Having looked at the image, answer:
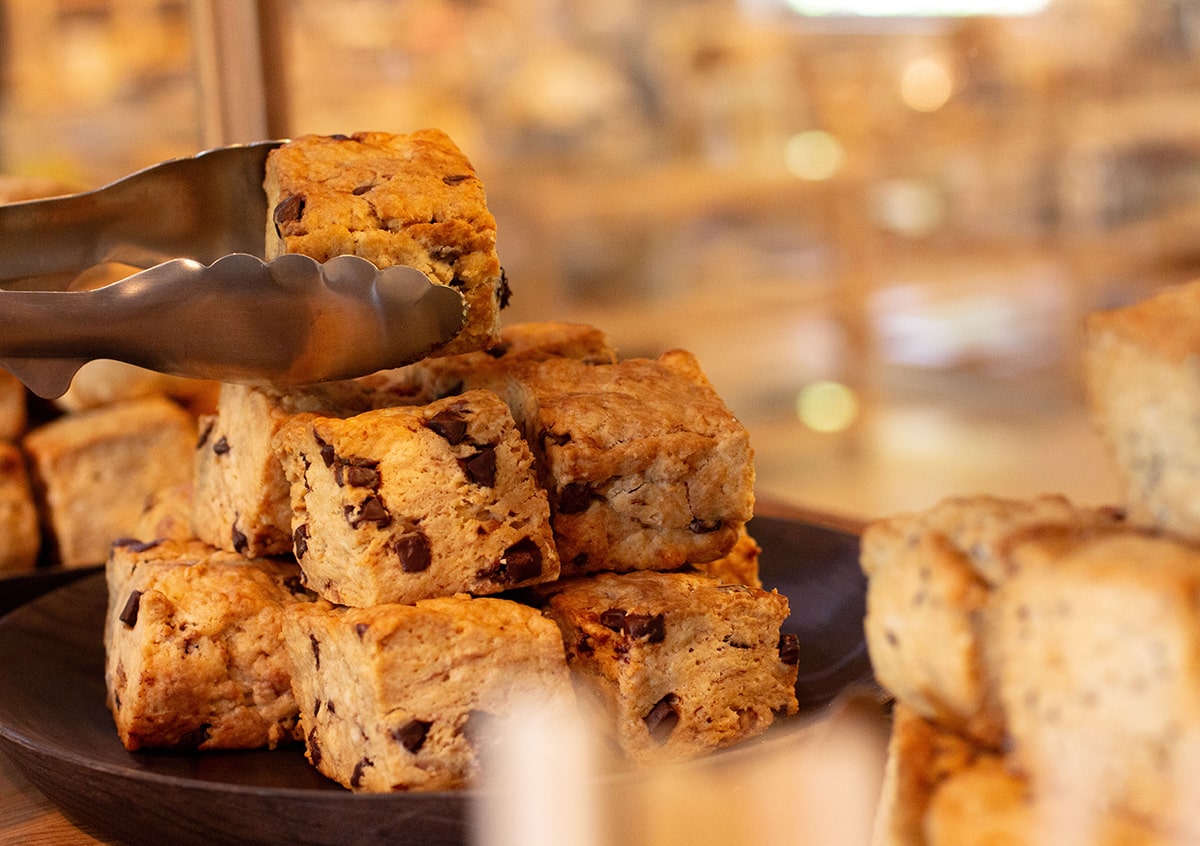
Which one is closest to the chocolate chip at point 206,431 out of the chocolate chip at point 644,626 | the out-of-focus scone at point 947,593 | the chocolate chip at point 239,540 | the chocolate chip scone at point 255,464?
the chocolate chip scone at point 255,464

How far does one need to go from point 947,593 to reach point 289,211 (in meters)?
0.62

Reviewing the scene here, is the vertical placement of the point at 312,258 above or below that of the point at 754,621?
above

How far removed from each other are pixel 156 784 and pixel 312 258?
385 millimetres

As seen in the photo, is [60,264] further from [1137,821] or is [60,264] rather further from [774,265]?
[774,265]

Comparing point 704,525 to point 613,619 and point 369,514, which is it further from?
point 369,514

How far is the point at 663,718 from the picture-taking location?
961mm

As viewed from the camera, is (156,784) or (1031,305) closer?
(156,784)

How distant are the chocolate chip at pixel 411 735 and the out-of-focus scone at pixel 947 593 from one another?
372 mm

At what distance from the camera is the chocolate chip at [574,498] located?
3.33 ft

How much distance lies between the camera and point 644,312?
486 centimetres

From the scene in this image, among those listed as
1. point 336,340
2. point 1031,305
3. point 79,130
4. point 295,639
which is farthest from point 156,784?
point 1031,305

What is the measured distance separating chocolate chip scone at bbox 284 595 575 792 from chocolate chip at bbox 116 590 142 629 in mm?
186

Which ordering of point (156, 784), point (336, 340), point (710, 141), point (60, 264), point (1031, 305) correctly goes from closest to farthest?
point (156, 784) < point (336, 340) < point (60, 264) < point (710, 141) < point (1031, 305)

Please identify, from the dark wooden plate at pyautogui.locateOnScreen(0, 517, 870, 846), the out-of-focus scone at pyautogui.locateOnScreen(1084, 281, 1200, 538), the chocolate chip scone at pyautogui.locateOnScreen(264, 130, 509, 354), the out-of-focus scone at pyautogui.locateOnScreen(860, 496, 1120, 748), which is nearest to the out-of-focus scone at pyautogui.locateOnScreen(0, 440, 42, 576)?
the dark wooden plate at pyautogui.locateOnScreen(0, 517, 870, 846)
